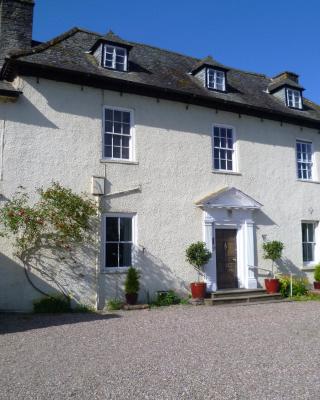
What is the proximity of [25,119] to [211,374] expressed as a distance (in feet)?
29.8

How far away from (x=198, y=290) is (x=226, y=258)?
216cm

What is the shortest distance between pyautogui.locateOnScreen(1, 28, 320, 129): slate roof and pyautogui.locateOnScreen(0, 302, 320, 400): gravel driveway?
7301 mm

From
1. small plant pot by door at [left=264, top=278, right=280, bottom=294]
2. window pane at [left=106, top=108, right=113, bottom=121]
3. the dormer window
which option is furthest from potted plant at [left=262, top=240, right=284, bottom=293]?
the dormer window

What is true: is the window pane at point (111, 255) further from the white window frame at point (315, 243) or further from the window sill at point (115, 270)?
the white window frame at point (315, 243)

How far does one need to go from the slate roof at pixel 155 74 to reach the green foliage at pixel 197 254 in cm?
522

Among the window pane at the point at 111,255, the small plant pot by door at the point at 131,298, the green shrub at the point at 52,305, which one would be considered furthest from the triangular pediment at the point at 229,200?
the green shrub at the point at 52,305

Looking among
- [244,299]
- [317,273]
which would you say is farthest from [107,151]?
[317,273]

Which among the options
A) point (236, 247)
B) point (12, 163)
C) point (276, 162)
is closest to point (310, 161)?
point (276, 162)

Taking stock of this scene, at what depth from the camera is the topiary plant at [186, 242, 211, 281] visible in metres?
13.3

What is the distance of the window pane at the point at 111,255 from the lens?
1259 cm

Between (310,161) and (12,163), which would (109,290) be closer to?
(12,163)

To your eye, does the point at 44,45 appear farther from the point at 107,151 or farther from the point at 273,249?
the point at 273,249

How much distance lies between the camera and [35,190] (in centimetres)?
1178

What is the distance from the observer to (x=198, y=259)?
43.4ft
